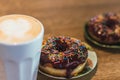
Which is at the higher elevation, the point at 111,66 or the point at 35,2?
the point at 35,2

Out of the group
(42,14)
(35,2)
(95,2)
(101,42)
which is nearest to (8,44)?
(101,42)

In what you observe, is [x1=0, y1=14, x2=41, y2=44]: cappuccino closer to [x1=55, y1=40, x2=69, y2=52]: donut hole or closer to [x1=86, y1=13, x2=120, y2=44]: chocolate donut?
[x1=55, y1=40, x2=69, y2=52]: donut hole

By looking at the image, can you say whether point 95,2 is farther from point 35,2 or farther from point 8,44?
point 8,44

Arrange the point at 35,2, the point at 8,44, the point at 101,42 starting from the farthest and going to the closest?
the point at 35,2
the point at 101,42
the point at 8,44

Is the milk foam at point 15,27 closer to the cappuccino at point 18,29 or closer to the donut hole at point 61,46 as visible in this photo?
the cappuccino at point 18,29

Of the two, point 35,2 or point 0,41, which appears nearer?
point 0,41

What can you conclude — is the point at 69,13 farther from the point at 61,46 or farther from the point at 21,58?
the point at 21,58
